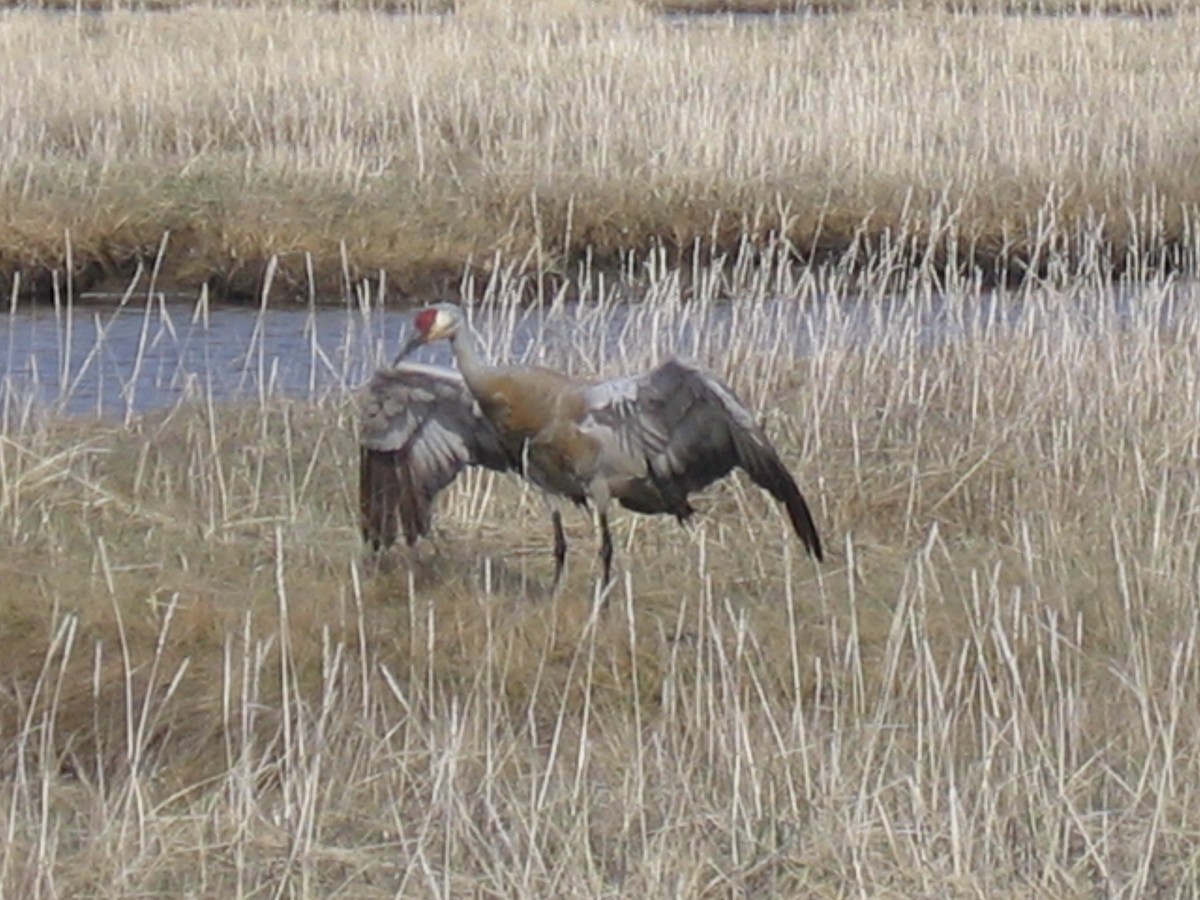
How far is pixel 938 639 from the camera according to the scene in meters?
5.45

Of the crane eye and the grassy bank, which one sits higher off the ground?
the crane eye

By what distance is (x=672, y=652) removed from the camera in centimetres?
497

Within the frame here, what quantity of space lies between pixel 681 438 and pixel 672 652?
0.80 meters

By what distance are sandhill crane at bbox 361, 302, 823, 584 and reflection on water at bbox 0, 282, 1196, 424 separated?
139 cm

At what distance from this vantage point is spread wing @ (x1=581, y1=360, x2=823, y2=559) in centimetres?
531

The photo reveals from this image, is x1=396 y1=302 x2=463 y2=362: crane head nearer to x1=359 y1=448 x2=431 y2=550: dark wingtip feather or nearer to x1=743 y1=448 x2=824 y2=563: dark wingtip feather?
x1=359 y1=448 x2=431 y2=550: dark wingtip feather

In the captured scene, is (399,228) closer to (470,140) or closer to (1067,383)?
(470,140)

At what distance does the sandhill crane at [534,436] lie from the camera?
558 cm

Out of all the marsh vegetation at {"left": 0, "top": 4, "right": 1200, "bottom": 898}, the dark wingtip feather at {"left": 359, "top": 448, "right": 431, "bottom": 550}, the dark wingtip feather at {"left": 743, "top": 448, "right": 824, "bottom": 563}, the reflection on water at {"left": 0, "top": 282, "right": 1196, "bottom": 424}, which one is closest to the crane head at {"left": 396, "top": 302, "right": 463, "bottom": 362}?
the dark wingtip feather at {"left": 359, "top": 448, "right": 431, "bottom": 550}

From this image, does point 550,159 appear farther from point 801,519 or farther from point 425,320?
point 801,519

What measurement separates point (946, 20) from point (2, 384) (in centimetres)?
1146

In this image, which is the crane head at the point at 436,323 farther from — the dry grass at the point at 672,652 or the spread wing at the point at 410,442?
the dry grass at the point at 672,652

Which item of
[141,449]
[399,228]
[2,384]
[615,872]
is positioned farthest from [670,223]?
[615,872]

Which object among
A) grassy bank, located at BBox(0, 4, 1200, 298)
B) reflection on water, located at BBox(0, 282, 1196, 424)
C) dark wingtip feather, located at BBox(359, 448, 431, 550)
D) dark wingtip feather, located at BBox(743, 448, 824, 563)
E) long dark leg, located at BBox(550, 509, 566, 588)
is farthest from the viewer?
grassy bank, located at BBox(0, 4, 1200, 298)
